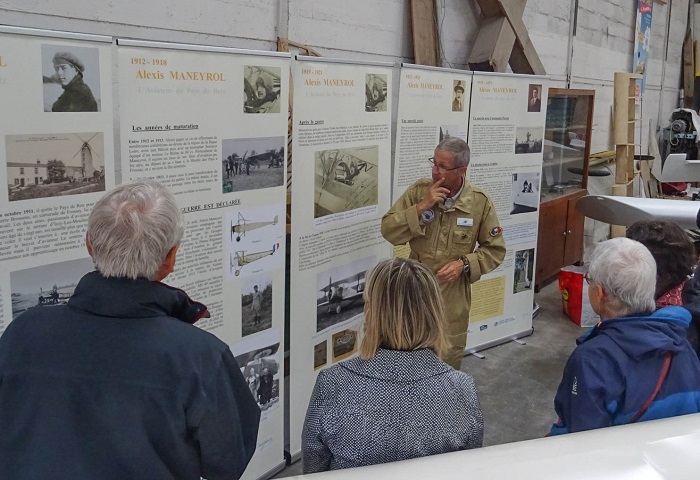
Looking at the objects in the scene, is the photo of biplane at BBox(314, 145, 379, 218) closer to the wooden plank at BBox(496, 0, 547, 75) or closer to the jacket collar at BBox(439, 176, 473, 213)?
the jacket collar at BBox(439, 176, 473, 213)

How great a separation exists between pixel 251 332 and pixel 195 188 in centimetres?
66

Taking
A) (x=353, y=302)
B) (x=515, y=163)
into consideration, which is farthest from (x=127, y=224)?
(x=515, y=163)

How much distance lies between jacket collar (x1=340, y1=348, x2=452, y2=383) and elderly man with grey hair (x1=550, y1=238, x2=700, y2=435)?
389 millimetres

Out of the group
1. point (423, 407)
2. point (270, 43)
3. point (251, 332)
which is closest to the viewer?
point (423, 407)

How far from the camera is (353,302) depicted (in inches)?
126

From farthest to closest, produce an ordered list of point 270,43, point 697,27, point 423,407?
point 697,27 < point 270,43 < point 423,407

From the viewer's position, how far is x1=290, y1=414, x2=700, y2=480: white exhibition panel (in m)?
1.22

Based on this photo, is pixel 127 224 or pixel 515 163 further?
pixel 515 163

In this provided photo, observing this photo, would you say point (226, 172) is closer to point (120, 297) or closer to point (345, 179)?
point (345, 179)

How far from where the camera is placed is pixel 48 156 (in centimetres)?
178

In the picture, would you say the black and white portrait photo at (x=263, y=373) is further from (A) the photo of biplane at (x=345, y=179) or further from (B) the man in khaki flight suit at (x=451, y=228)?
(B) the man in khaki flight suit at (x=451, y=228)

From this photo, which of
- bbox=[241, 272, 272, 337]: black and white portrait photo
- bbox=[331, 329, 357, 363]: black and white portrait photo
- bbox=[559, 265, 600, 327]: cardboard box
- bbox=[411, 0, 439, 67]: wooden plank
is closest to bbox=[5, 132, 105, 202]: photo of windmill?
bbox=[241, 272, 272, 337]: black and white portrait photo

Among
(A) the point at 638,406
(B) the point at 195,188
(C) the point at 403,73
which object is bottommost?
(A) the point at 638,406

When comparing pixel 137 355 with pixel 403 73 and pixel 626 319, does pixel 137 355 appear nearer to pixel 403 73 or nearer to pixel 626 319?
pixel 626 319
